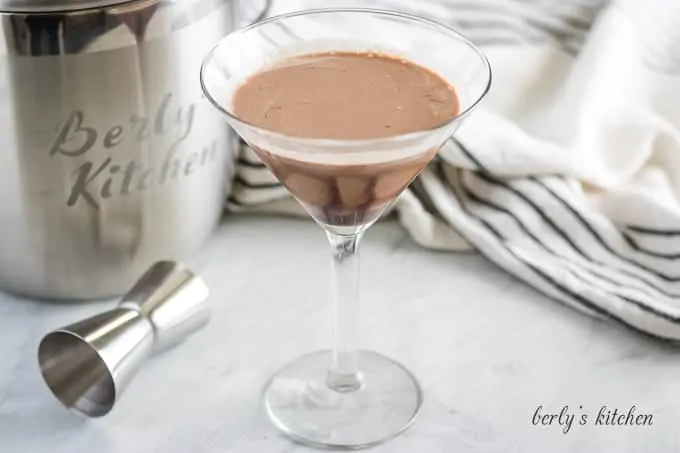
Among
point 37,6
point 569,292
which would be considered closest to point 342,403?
point 569,292

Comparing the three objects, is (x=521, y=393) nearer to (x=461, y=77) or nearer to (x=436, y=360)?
(x=436, y=360)

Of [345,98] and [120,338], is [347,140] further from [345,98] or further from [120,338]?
[120,338]

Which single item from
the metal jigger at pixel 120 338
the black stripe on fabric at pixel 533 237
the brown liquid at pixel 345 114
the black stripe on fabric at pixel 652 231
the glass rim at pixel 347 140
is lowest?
the metal jigger at pixel 120 338

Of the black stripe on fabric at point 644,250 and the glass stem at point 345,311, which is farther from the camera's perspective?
the black stripe on fabric at point 644,250

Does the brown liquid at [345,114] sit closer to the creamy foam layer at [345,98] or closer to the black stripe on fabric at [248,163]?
the creamy foam layer at [345,98]

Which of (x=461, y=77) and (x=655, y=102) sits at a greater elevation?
(x=461, y=77)

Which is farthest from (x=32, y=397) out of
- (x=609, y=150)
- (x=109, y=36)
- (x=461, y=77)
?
(x=609, y=150)

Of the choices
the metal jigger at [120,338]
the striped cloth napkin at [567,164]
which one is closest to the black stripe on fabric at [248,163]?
the striped cloth napkin at [567,164]

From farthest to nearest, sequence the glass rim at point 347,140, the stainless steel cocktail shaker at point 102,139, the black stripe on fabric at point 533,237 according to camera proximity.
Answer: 1. the black stripe on fabric at point 533,237
2. the stainless steel cocktail shaker at point 102,139
3. the glass rim at point 347,140
